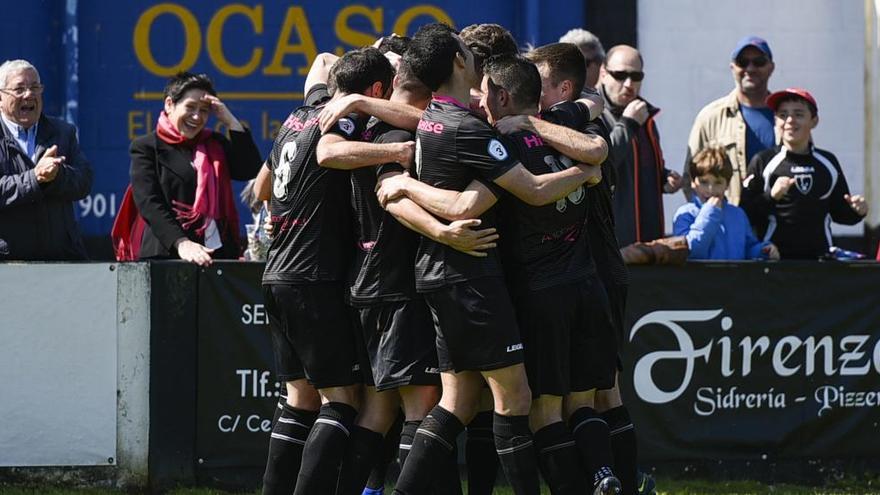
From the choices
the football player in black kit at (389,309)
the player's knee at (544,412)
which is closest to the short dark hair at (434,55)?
the football player in black kit at (389,309)

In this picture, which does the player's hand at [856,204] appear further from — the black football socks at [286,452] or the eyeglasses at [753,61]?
the black football socks at [286,452]

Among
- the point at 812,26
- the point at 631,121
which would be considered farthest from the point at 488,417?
the point at 812,26

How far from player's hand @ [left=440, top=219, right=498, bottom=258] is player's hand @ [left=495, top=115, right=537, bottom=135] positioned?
40 cm

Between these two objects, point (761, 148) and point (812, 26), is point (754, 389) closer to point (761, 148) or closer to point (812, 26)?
point (761, 148)

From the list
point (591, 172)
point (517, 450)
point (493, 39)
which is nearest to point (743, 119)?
point (493, 39)

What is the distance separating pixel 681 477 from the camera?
708 cm

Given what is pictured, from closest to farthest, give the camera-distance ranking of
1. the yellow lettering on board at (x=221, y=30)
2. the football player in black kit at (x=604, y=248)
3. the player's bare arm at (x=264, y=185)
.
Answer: the football player in black kit at (x=604, y=248), the player's bare arm at (x=264, y=185), the yellow lettering on board at (x=221, y=30)

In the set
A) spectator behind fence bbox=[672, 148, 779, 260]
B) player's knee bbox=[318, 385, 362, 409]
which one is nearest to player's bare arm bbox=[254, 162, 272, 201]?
player's knee bbox=[318, 385, 362, 409]

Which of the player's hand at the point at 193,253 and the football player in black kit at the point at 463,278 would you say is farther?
the player's hand at the point at 193,253

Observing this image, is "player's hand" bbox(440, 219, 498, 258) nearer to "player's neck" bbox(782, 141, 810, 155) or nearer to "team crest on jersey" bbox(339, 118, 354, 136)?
"team crest on jersey" bbox(339, 118, 354, 136)

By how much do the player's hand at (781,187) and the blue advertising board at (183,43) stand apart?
3216 millimetres

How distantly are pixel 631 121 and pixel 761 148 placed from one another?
53.9 inches

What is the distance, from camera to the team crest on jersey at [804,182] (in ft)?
24.5

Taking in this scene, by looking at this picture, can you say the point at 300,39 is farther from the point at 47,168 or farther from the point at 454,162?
the point at 454,162
